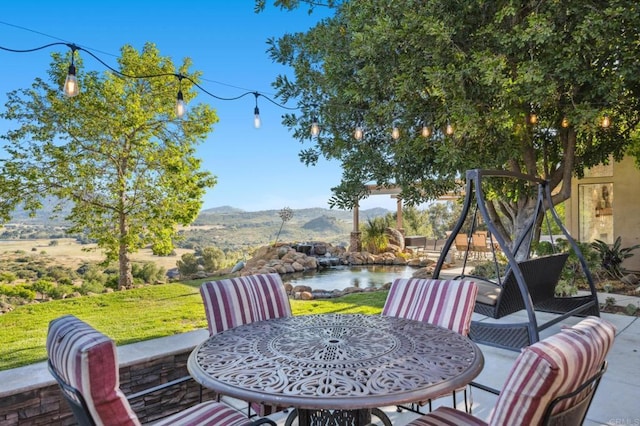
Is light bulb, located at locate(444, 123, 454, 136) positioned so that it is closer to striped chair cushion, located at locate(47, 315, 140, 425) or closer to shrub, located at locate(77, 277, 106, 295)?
striped chair cushion, located at locate(47, 315, 140, 425)

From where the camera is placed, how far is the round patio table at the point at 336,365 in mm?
1403

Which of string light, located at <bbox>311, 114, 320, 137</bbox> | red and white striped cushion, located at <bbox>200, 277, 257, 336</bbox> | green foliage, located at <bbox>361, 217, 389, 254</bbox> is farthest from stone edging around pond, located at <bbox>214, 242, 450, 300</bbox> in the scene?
red and white striped cushion, located at <bbox>200, 277, 257, 336</bbox>

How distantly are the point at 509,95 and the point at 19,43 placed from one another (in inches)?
247

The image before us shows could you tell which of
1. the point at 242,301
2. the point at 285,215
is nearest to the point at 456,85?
the point at 242,301

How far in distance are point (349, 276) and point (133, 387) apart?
7.94 meters

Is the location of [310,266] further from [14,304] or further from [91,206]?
[14,304]

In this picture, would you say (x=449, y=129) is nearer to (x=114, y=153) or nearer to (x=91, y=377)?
(x=91, y=377)

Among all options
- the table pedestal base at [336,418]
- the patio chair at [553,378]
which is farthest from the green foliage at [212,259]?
the patio chair at [553,378]

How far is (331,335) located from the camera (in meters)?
2.10

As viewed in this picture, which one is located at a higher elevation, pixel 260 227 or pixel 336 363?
pixel 260 227

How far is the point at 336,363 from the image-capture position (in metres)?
1.67

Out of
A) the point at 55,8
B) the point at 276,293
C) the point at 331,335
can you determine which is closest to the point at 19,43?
the point at 55,8

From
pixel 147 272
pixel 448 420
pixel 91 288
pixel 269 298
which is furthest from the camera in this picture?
pixel 147 272

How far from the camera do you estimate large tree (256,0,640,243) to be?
3.89 m
